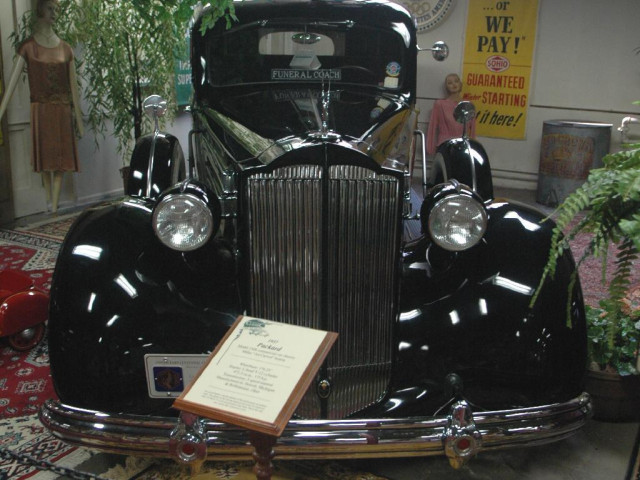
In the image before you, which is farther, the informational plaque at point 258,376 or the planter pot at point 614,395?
the planter pot at point 614,395

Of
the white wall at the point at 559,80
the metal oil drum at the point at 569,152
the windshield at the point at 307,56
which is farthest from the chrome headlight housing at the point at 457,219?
the white wall at the point at 559,80

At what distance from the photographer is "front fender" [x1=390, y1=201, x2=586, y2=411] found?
186 centimetres

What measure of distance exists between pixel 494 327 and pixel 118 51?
4301 mm

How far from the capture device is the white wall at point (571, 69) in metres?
6.24

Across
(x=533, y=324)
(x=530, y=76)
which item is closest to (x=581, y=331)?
(x=533, y=324)

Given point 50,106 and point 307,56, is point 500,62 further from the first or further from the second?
point 50,106

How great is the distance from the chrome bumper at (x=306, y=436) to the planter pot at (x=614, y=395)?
84 centimetres

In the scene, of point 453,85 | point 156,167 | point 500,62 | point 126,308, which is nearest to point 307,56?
point 156,167

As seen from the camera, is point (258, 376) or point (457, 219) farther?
point (457, 219)

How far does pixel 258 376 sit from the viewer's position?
53.3 inches

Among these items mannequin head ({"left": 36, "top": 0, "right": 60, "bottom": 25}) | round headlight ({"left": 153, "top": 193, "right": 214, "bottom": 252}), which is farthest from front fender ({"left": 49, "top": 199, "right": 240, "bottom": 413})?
mannequin head ({"left": 36, "top": 0, "right": 60, "bottom": 25})

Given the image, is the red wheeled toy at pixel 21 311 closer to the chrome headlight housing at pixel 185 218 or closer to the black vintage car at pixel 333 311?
the black vintage car at pixel 333 311

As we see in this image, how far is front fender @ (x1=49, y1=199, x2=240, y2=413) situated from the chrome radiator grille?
0.19 meters

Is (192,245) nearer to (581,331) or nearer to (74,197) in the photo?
(581,331)
